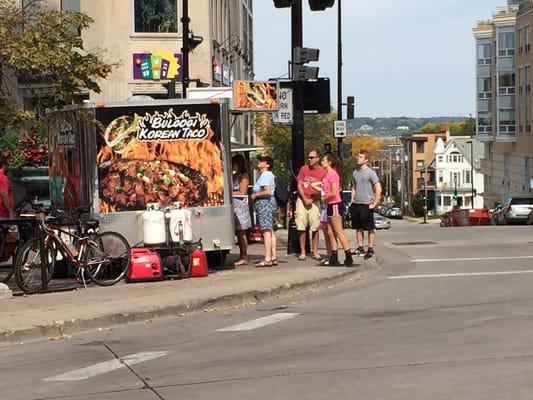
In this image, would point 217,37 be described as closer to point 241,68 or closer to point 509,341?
point 241,68

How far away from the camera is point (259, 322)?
9.41 m

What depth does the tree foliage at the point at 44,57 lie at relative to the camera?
35.9 feet

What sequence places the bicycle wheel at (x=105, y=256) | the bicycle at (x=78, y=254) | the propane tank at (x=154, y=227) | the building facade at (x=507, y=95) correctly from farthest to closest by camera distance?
the building facade at (x=507, y=95)
the propane tank at (x=154, y=227)
the bicycle wheel at (x=105, y=256)
the bicycle at (x=78, y=254)

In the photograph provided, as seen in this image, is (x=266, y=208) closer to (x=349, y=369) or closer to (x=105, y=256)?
(x=105, y=256)

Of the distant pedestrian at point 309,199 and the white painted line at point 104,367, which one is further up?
the distant pedestrian at point 309,199

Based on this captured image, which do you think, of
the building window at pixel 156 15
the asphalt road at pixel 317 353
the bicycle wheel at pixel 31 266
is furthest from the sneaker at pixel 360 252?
the building window at pixel 156 15

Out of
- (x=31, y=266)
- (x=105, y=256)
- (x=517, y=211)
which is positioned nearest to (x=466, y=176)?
(x=517, y=211)

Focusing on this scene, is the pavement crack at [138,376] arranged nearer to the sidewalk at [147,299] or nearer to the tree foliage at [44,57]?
the sidewalk at [147,299]

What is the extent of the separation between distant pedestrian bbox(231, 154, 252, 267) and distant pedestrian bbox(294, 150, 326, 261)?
91 cm

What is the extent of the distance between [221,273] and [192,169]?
172cm

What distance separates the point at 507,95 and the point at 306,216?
2440 inches

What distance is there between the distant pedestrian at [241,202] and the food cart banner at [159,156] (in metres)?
0.95

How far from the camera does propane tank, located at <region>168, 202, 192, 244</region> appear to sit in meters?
12.4

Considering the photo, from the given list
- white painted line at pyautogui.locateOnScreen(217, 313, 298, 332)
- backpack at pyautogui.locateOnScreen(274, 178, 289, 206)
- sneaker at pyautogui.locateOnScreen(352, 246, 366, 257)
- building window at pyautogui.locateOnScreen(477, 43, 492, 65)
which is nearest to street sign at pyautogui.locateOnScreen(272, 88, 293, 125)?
backpack at pyautogui.locateOnScreen(274, 178, 289, 206)
